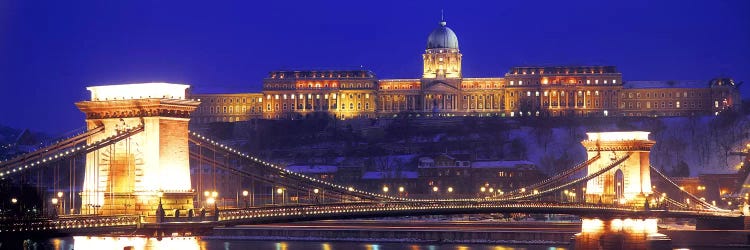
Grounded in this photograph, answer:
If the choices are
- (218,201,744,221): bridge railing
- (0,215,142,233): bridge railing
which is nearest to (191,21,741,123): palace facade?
(218,201,744,221): bridge railing

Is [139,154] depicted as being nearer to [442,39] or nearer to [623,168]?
[623,168]

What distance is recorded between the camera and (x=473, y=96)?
7279 inches

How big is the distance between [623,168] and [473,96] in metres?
111

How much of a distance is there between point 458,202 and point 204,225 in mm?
18662

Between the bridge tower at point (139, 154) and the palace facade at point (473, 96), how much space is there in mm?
136807

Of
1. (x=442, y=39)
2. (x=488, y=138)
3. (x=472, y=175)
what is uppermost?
(x=442, y=39)

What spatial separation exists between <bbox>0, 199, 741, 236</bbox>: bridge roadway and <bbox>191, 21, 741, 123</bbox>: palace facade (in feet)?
359

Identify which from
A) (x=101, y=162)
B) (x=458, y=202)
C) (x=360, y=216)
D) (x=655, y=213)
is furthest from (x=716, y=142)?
(x=101, y=162)

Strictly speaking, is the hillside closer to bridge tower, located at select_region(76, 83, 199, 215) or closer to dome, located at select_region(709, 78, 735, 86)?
dome, located at select_region(709, 78, 735, 86)

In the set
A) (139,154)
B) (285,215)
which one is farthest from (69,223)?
(285,215)

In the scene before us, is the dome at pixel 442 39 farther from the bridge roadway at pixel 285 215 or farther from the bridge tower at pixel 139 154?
the bridge tower at pixel 139 154

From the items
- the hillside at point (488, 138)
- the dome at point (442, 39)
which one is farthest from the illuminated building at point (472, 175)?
the dome at point (442, 39)

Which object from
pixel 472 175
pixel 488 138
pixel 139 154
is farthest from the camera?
pixel 488 138

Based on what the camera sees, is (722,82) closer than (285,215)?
No
